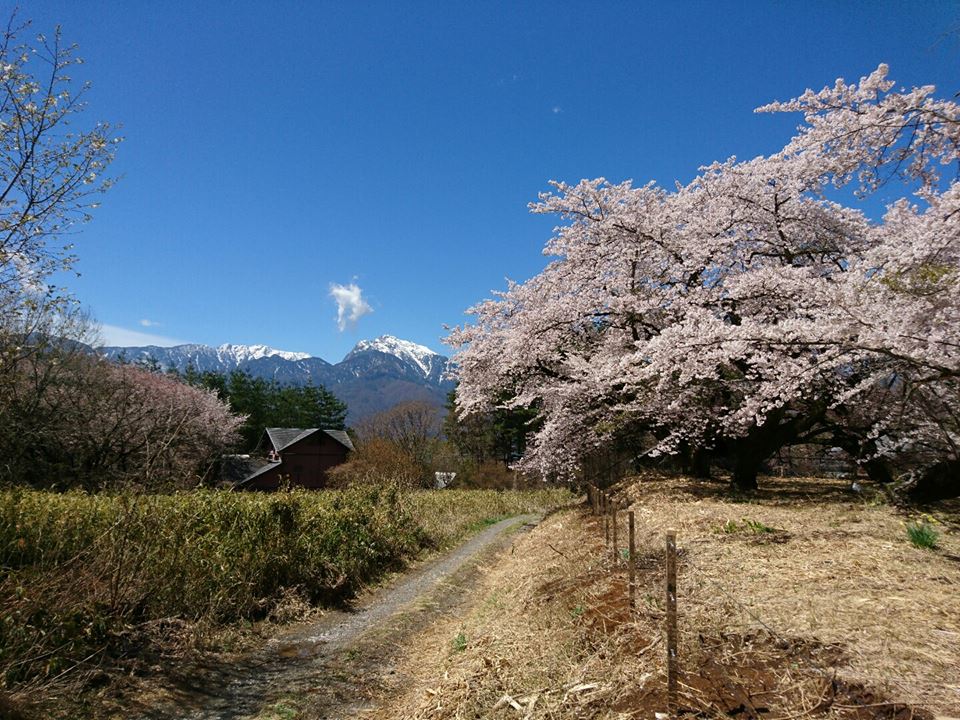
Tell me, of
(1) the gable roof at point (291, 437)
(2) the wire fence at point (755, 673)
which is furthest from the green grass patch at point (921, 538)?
(1) the gable roof at point (291, 437)

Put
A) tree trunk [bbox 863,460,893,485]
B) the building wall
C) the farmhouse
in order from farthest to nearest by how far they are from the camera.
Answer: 1. the building wall
2. the farmhouse
3. tree trunk [bbox 863,460,893,485]

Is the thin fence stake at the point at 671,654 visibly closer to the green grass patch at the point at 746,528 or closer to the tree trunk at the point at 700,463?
the green grass patch at the point at 746,528

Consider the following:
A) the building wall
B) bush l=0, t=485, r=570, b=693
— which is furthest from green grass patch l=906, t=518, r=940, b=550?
the building wall

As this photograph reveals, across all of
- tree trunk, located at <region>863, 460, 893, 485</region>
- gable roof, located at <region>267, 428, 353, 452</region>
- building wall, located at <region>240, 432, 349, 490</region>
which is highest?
tree trunk, located at <region>863, 460, 893, 485</region>

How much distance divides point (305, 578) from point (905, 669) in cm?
883

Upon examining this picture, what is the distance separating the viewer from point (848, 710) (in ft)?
8.75

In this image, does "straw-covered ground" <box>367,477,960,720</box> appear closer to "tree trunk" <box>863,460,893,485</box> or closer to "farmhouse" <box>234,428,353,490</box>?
"tree trunk" <box>863,460,893,485</box>

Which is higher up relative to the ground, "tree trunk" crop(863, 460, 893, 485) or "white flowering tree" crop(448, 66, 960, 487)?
"white flowering tree" crop(448, 66, 960, 487)

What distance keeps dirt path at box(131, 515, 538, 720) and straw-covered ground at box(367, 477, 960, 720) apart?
444 millimetres

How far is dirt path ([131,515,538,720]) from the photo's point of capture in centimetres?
546

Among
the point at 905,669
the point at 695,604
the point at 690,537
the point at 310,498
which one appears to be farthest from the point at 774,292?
the point at 310,498

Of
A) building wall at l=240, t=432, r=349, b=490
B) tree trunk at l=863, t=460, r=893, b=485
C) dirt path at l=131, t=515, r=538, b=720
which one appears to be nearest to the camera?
dirt path at l=131, t=515, r=538, b=720

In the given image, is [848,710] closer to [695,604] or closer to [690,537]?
[695,604]

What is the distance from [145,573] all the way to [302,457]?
38.2 meters
